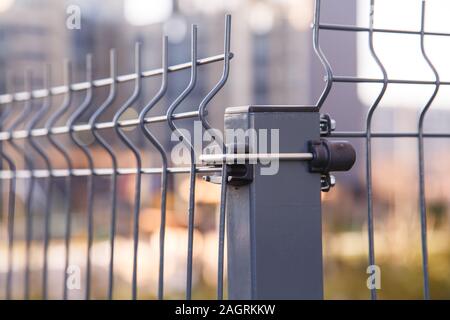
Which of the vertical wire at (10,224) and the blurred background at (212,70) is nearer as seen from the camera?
the vertical wire at (10,224)

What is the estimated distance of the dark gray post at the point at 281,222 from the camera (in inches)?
69.1

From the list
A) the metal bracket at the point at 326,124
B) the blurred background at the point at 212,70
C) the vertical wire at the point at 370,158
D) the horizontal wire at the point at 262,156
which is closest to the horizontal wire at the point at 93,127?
the horizontal wire at the point at 262,156

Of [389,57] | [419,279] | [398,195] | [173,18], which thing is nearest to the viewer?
[389,57]

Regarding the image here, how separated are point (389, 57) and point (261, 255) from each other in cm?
200

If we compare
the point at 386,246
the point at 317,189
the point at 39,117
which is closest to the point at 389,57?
the point at 39,117

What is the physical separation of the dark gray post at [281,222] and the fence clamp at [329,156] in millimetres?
17

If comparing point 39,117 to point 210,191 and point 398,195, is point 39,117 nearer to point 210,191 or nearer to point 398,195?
point 210,191

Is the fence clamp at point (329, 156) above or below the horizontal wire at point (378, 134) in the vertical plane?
below

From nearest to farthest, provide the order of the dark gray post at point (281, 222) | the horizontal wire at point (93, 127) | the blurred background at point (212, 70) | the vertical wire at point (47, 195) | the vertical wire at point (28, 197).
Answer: the dark gray post at point (281, 222) → the horizontal wire at point (93, 127) → the vertical wire at point (47, 195) → the vertical wire at point (28, 197) → the blurred background at point (212, 70)

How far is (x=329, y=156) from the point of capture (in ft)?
5.85

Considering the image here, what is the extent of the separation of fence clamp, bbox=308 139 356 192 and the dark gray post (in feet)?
0.06

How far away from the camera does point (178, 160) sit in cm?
217

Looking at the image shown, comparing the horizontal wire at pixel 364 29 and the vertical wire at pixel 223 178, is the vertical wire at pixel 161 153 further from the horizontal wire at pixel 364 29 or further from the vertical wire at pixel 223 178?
the horizontal wire at pixel 364 29

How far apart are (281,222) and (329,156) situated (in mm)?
172
